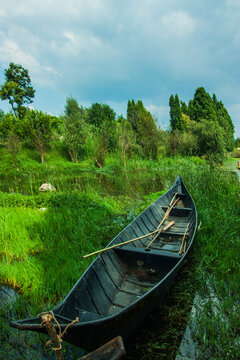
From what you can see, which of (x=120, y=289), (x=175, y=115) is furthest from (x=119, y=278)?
(x=175, y=115)

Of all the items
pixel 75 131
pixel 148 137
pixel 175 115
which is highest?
pixel 175 115

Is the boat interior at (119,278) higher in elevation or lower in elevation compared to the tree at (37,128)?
lower

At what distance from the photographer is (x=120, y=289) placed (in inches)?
95.0

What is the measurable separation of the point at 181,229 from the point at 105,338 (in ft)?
9.39

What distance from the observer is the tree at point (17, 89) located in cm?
2792

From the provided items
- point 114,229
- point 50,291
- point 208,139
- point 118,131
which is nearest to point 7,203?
point 114,229

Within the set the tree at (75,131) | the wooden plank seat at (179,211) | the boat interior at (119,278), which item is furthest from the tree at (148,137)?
the boat interior at (119,278)

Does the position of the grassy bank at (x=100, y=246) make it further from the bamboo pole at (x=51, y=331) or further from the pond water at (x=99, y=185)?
the pond water at (x=99, y=185)

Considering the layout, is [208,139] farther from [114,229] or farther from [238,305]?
[238,305]

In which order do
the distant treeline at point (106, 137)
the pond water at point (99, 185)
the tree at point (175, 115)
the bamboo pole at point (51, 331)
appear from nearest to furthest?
the bamboo pole at point (51, 331) → the pond water at point (99, 185) → the distant treeline at point (106, 137) → the tree at point (175, 115)

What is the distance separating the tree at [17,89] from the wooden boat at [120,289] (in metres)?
31.1

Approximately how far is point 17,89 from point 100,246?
32.3 m

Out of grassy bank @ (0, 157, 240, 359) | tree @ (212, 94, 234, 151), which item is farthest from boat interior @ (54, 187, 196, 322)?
tree @ (212, 94, 234, 151)

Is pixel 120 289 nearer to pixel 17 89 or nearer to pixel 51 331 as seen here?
pixel 51 331
